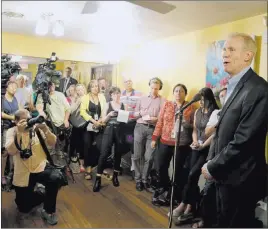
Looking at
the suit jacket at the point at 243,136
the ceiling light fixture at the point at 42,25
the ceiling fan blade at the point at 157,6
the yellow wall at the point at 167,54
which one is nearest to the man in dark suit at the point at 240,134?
the suit jacket at the point at 243,136

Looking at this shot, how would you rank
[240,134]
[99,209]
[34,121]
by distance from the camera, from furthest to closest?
[99,209], [34,121], [240,134]

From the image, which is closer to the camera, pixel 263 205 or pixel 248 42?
pixel 248 42

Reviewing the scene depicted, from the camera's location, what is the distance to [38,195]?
64.7 inches

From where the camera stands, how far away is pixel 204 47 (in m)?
1.70

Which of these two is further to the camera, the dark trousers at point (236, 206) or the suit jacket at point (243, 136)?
the dark trousers at point (236, 206)

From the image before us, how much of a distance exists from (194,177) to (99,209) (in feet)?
1.86

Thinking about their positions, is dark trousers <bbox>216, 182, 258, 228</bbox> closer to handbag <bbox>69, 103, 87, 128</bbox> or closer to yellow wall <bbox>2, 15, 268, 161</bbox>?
yellow wall <bbox>2, 15, 268, 161</bbox>

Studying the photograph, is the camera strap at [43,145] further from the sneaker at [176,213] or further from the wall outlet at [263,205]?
the wall outlet at [263,205]

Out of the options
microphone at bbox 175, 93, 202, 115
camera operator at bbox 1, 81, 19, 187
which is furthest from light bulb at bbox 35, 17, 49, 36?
microphone at bbox 175, 93, 202, 115

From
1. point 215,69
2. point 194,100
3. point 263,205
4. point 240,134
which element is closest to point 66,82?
point 194,100

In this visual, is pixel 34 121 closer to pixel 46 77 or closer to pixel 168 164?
pixel 46 77

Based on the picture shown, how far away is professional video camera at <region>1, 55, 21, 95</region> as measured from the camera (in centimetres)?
157

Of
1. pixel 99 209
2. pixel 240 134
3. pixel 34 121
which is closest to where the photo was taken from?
pixel 240 134

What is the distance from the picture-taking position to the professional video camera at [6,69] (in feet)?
5.16
